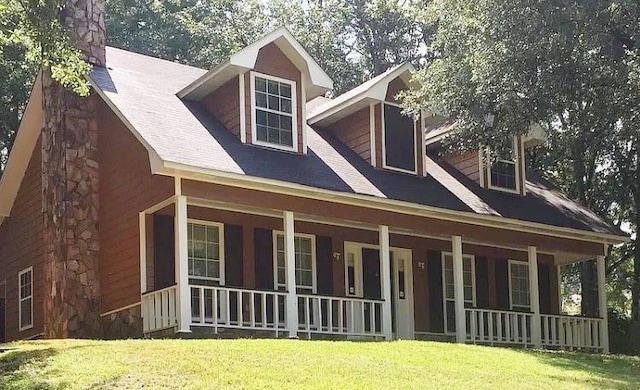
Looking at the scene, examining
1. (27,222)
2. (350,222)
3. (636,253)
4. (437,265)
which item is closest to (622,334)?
(636,253)

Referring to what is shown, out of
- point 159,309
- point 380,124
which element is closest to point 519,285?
point 380,124

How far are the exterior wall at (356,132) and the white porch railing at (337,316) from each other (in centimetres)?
329

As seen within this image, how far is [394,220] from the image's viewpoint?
58.6ft

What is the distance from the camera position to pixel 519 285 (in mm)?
22641

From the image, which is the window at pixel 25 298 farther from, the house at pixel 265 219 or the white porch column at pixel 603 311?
the white porch column at pixel 603 311

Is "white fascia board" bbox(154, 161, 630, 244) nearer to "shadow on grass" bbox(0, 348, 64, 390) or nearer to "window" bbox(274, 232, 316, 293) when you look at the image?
"window" bbox(274, 232, 316, 293)

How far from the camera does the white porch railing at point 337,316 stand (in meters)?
16.6

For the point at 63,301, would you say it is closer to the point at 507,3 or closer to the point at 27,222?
the point at 27,222

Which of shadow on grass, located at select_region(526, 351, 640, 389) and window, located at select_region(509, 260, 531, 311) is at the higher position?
window, located at select_region(509, 260, 531, 311)

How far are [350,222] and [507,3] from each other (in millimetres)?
5075

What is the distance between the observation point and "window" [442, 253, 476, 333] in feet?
67.9

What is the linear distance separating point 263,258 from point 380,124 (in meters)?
3.98

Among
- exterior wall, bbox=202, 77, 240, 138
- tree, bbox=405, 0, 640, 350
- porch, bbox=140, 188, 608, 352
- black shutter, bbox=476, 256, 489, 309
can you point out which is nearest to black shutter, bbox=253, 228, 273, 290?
porch, bbox=140, 188, 608, 352

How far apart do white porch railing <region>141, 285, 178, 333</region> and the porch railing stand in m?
0.38
